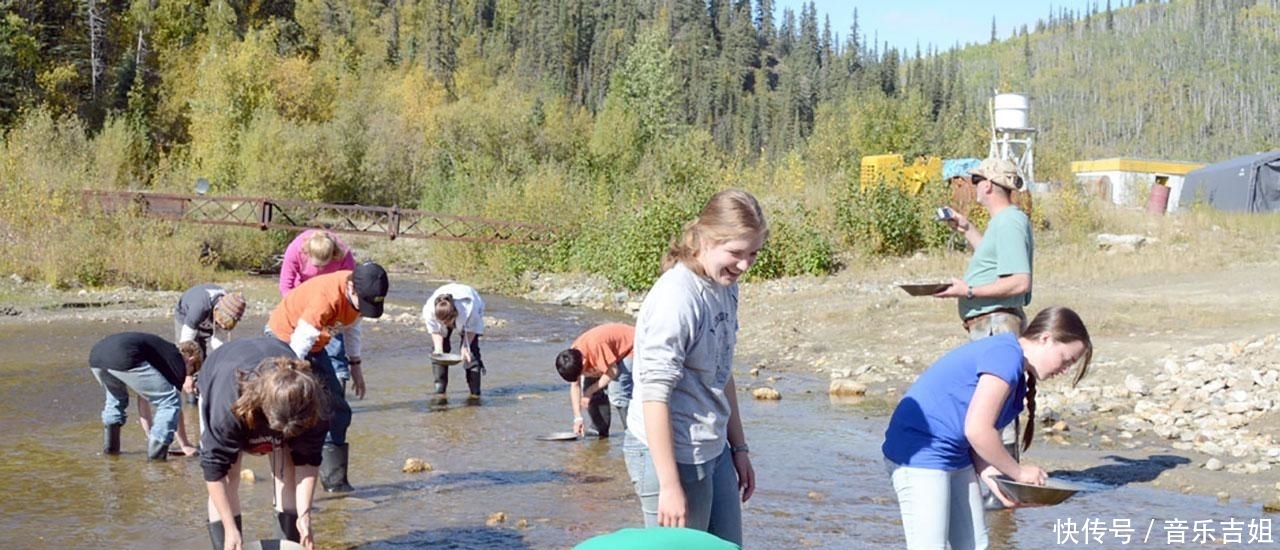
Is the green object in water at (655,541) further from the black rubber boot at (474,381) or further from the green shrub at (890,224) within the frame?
the green shrub at (890,224)

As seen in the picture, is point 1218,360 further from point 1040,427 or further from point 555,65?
point 555,65

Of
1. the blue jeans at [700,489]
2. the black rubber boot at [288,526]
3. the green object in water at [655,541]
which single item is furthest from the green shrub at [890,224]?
the green object in water at [655,541]

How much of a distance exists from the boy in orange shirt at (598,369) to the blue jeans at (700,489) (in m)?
4.41

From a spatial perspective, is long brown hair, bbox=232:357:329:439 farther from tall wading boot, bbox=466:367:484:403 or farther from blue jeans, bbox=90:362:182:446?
tall wading boot, bbox=466:367:484:403

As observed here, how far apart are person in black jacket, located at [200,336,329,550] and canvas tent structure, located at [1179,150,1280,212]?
36060mm

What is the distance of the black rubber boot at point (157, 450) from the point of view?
8344 millimetres

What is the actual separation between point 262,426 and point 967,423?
8.79ft

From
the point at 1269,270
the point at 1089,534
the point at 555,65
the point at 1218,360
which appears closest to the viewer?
the point at 1089,534

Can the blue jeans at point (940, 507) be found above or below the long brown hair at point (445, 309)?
below

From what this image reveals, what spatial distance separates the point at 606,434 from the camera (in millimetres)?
9586

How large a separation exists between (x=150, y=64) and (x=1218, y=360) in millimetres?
71088

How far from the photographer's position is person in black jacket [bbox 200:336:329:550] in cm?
464

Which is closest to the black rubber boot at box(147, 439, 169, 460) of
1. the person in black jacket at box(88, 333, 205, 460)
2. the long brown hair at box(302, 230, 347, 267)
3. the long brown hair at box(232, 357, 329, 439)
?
the person in black jacket at box(88, 333, 205, 460)

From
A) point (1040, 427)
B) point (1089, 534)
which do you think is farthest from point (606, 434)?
point (1089, 534)
